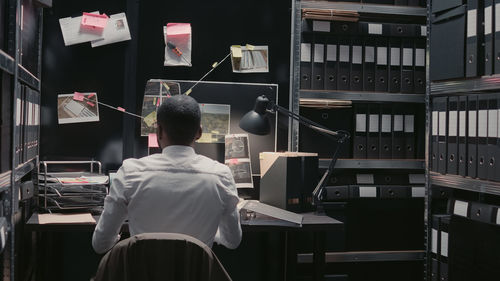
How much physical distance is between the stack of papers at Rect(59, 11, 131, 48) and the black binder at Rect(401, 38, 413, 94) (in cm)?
153

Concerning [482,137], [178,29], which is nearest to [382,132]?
[482,137]

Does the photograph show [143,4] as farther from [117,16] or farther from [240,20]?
[240,20]

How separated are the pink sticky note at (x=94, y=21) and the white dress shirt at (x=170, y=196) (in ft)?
4.67

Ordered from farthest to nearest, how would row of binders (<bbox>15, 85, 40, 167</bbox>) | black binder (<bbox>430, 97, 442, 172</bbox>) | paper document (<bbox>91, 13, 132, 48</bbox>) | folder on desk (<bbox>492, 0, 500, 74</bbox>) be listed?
paper document (<bbox>91, 13, 132, 48</bbox>) → black binder (<bbox>430, 97, 442, 172</bbox>) → folder on desk (<bbox>492, 0, 500, 74</bbox>) → row of binders (<bbox>15, 85, 40, 167</bbox>)

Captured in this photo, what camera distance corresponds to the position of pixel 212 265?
4.30 feet

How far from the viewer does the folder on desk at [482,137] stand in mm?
2436

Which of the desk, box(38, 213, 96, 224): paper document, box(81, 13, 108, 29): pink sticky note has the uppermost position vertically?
box(81, 13, 108, 29): pink sticky note

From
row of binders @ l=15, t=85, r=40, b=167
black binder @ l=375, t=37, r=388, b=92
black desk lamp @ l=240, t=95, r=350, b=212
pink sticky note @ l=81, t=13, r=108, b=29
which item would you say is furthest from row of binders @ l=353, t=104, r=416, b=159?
row of binders @ l=15, t=85, r=40, b=167

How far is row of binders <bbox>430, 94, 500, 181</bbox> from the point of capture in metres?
2.39

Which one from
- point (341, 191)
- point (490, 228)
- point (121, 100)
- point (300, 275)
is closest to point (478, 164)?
point (490, 228)

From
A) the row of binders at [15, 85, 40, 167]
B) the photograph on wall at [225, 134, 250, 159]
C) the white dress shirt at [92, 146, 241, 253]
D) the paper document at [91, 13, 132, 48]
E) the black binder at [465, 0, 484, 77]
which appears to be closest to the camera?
the white dress shirt at [92, 146, 241, 253]

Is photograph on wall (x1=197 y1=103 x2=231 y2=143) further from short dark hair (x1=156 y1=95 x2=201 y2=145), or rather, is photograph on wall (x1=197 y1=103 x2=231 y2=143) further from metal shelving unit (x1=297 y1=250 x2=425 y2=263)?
short dark hair (x1=156 y1=95 x2=201 y2=145)

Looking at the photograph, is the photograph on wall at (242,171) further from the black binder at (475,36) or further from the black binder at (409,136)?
the black binder at (475,36)

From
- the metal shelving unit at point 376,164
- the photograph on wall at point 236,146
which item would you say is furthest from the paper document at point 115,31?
the metal shelving unit at point 376,164
